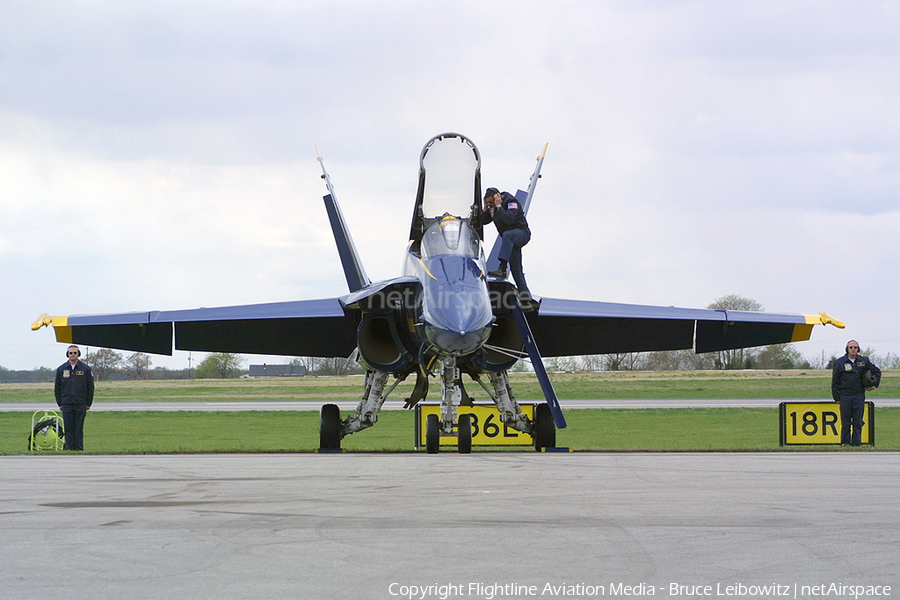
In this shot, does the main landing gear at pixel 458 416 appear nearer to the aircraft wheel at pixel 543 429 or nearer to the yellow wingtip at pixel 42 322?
the aircraft wheel at pixel 543 429

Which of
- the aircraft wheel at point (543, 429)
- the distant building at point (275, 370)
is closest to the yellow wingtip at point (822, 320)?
the aircraft wheel at point (543, 429)

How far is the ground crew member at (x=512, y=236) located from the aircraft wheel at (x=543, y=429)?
2.09m

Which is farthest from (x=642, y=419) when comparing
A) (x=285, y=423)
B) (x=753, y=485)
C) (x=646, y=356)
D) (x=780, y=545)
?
(x=646, y=356)

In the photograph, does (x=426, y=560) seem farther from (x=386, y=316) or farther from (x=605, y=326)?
(x=605, y=326)

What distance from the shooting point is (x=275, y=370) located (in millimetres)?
110125

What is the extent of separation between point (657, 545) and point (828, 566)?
86 cm

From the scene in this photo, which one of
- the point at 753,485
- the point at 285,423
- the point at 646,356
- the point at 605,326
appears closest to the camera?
the point at 753,485

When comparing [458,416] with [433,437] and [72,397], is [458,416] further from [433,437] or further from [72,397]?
[72,397]

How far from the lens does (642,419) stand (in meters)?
26.0

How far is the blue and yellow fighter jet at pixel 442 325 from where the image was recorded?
448 inches

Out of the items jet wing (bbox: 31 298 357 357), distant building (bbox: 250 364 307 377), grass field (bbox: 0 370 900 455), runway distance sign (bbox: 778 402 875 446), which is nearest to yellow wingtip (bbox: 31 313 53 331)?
jet wing (bbox: 31 298 357 357)

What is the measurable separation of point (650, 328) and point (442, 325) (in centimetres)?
649

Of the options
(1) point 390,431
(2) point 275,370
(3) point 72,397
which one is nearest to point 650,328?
(1) point 390,431

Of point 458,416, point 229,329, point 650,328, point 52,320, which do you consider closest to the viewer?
point 458,416
